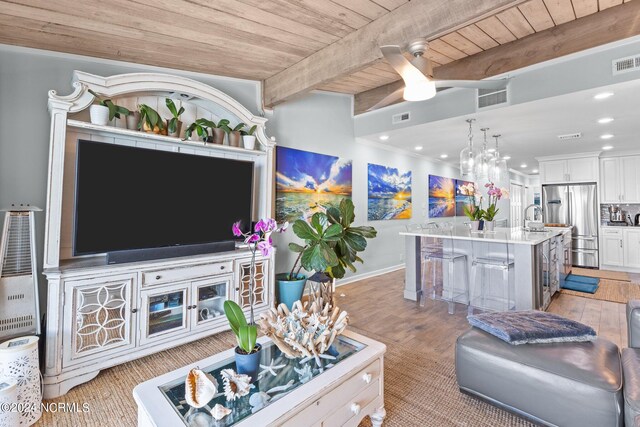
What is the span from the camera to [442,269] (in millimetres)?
4016

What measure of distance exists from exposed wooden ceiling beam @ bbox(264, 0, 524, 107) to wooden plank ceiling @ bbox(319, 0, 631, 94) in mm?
219

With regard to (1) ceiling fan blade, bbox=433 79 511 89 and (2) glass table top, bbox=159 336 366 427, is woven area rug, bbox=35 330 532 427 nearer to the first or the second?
(2) glass table top, bbox=159 336 366 427

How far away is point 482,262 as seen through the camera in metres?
3.50

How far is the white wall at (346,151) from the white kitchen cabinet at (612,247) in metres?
3.46

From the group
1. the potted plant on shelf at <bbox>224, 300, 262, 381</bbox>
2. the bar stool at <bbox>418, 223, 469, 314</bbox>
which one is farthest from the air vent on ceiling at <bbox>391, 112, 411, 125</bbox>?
the potted plant on shelf at <bbox>224, 300, 262, 381</bbox>

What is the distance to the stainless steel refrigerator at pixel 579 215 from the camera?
5.93 metres

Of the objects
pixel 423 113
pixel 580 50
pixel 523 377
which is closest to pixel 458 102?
pixel 423 113

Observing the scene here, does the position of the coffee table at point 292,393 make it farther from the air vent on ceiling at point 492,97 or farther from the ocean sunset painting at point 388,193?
the ocean sunset painting at point 388,193

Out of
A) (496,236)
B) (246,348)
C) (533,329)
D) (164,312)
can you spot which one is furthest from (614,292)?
(164,312)

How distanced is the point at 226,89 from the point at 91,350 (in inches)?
109

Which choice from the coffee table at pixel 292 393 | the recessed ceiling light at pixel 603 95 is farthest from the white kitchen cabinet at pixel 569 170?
the coffee table at pixel 292 393

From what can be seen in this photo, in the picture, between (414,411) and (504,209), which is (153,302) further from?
(504,209)

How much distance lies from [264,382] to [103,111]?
2.36 meters

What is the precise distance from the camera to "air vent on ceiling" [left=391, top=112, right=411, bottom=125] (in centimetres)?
419
